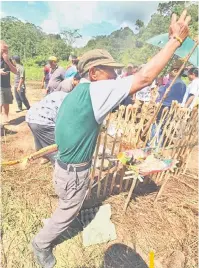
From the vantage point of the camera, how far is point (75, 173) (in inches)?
85.4

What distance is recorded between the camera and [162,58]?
1575mm

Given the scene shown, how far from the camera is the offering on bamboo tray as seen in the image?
9.48 ft

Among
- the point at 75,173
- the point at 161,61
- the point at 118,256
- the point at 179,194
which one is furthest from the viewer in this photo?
the point at 179,194

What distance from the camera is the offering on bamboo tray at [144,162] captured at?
289 centimetres

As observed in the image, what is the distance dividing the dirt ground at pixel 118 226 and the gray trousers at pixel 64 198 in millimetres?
361

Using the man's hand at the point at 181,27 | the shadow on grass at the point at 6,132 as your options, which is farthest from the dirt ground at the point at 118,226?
the man's hand at the point at 181,27

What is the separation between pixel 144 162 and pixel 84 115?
4.75ft

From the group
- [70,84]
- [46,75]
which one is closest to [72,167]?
[70,84]

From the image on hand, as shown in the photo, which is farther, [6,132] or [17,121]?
[17,121]

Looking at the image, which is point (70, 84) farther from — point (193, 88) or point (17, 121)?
point (17, 121)

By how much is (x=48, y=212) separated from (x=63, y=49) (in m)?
32.3

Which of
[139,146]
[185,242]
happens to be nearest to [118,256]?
[185,242]

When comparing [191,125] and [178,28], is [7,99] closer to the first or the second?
[191,125]

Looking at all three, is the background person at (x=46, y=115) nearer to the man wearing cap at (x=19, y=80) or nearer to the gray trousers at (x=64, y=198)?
the gray trousers at (x=64, y=198)
